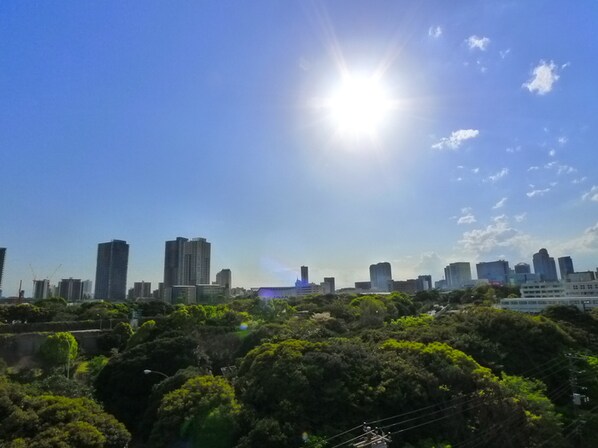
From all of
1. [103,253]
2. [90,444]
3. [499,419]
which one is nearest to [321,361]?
[499,419]

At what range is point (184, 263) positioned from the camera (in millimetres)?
129250

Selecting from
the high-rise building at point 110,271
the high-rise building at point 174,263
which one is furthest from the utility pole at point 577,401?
the high-rise building at point 174,263

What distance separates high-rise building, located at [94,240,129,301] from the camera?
118062 mm

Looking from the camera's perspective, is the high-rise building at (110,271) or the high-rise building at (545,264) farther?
the high-rise building at (545,264)

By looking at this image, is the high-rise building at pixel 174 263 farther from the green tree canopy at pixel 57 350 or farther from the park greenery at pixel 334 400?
the park greenery at pixel 334 400

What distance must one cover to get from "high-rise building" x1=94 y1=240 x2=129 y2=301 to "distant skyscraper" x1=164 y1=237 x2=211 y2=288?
14.3 m

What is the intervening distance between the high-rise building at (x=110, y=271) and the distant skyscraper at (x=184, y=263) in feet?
46.8

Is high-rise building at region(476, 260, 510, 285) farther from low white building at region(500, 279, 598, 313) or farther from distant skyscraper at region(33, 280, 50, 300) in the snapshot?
distant skyscraper at region(33, 280, 50, 300)

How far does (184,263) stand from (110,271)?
22530 mm

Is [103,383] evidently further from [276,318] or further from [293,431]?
[276,318]

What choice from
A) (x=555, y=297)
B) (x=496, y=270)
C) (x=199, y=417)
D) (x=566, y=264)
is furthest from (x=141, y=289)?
(x=566, y=264)

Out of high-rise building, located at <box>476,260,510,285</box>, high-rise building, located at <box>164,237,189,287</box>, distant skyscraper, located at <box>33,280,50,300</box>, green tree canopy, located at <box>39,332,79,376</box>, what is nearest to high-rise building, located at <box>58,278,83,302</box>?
distant skyscraper, located at <box>33,280,50,300</box>

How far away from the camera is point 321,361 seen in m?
15.8

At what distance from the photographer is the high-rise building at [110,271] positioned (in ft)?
387
